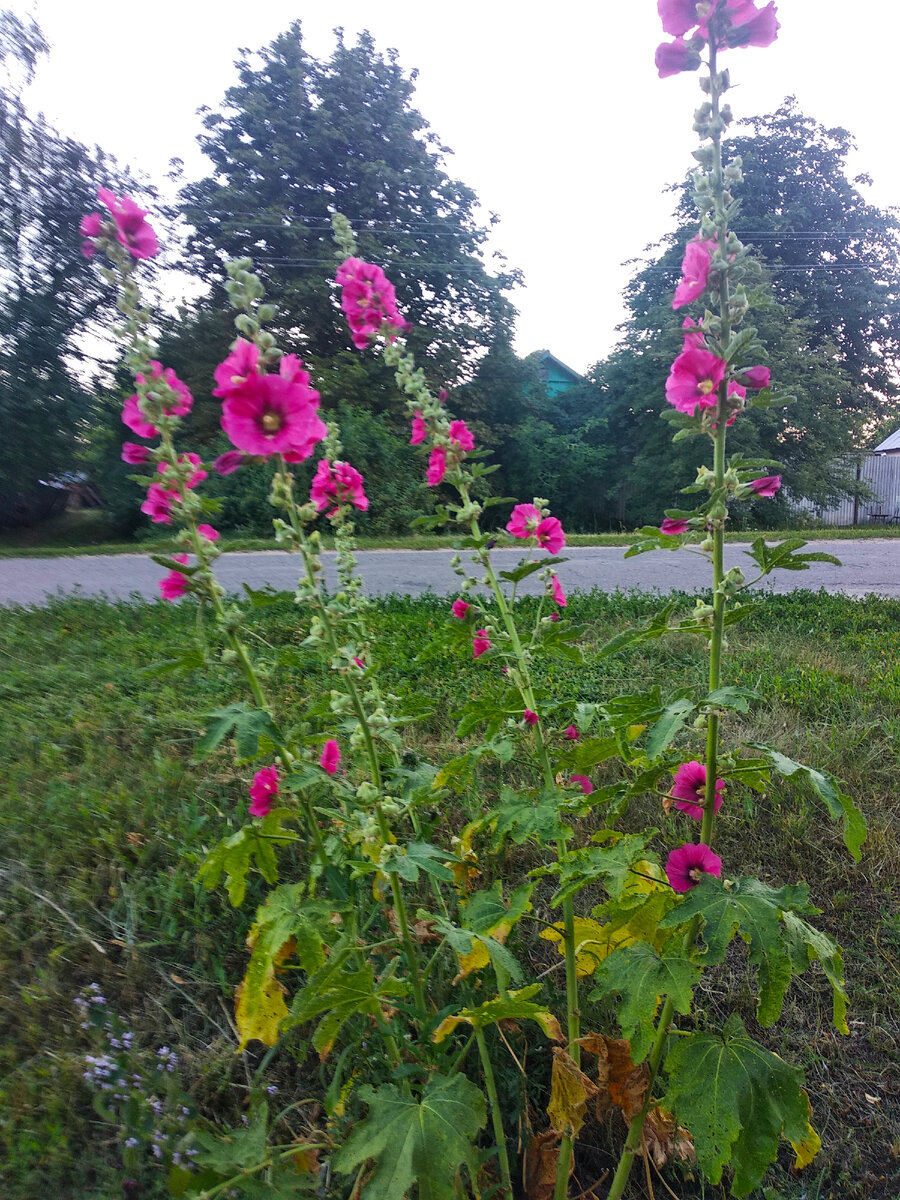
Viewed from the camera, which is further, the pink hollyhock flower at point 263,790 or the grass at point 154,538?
the grass at point 154,538

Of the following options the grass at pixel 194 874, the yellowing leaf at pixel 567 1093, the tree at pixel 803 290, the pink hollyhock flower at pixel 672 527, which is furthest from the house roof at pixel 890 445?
the yellowing leaf at pixel 567 1093

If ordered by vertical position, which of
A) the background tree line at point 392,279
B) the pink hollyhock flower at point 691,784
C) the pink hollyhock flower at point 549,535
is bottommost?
the pink hollyhock flower at point 691,784

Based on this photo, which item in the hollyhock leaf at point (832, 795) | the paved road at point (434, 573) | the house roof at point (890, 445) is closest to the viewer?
the hollyhock leaf at point (832, 795)

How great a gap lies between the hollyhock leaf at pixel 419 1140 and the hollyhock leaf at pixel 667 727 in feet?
1.98

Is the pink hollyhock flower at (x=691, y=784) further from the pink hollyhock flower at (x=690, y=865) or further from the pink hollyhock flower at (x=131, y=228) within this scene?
the pink hollyhock flower at (x=131, y=228)

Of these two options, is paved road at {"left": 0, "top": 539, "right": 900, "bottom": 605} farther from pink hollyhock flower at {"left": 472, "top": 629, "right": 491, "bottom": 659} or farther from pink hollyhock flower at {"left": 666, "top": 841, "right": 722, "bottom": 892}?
pink hollyhock flower at {"left": 666, "top": 841, "right": 722, "bottom": 892}

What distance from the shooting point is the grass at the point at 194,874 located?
1505 millimetres

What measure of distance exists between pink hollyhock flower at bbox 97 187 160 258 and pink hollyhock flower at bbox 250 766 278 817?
3.31ft

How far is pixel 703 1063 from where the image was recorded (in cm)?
113

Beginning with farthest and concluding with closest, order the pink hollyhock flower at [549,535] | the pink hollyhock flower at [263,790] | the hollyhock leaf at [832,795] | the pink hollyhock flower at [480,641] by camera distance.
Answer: the pink hollyhock flower at [549,535] < the pink hollyhock flower at [480,641] < the pink hollyhock flower at [263,790] < the hollyhock leaf at [832,795]

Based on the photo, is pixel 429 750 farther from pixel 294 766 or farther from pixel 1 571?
pixel 1 571

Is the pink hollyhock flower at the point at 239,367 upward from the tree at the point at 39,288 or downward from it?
downward

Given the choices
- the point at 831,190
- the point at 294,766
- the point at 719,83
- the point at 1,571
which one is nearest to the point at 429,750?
the point at 294,766

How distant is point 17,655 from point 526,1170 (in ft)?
12.2
